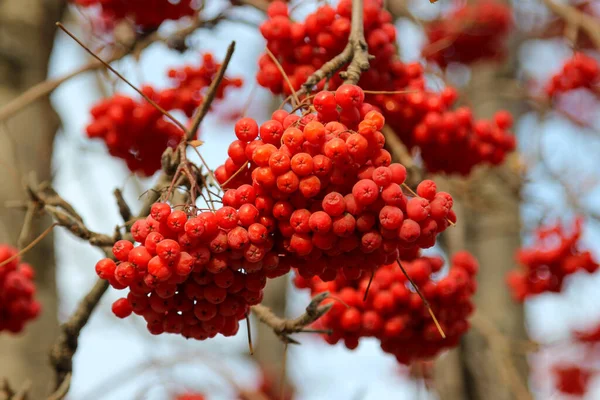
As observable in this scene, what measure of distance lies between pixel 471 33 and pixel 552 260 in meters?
1.45

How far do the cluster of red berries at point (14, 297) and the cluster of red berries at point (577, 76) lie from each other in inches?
100

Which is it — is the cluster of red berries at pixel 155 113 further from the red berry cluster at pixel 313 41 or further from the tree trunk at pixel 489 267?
the tree trunk at pixel 489 267

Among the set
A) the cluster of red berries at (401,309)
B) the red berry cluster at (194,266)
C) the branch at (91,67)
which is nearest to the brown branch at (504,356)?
the cluster of red berries at (401,309)

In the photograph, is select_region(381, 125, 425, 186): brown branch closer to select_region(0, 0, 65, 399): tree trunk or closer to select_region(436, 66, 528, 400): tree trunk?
select_region(436, 66, 528, 400): tree trunk

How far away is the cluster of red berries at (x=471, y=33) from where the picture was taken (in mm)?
3758

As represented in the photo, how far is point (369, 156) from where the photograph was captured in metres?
1.23

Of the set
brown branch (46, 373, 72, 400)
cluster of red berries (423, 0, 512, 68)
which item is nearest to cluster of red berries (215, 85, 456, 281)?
brown branch (46, 373, 72, 400)

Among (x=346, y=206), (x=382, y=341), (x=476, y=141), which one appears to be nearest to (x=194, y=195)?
(x=346, y=206)

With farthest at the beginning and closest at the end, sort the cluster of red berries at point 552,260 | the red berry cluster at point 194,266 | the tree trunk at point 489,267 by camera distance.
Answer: the tree trunk at point 489,267 → the cluster of red berries at point 552,260 → the red berry cluster at point 194,266

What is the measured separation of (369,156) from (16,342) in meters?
2.05

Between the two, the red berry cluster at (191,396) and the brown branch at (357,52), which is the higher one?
the brown branch at (357,52)

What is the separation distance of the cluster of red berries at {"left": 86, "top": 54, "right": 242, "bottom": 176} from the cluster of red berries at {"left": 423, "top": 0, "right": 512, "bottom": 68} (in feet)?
5.85

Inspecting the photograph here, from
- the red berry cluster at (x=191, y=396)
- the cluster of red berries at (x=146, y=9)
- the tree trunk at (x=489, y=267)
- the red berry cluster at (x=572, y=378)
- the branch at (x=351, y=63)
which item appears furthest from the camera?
the red berry cluster at (x=572, y=378)

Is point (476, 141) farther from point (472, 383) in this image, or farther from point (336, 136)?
point (472, 383)
